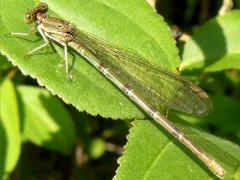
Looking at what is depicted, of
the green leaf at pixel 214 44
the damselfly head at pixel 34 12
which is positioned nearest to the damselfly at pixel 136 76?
the damselfly head at pixel 34 12

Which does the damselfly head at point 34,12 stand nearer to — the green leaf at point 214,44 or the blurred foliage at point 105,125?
the blurred foliage at point 105,125

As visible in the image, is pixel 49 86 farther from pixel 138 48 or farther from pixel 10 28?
pixel 138 48

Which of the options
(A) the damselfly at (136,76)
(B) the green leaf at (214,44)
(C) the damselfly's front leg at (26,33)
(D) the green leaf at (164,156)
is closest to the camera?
(D) the green leaf at (164,156)

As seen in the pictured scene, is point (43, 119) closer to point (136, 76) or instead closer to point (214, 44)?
point (136, 76)

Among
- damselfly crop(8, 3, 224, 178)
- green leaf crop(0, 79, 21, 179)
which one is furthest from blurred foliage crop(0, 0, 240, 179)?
damselfly crop(8, 3, 224, 178)

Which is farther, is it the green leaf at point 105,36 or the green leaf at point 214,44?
the green leaf at point 214,44

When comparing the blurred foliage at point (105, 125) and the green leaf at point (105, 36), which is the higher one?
the green leaf at point (105, 36)
